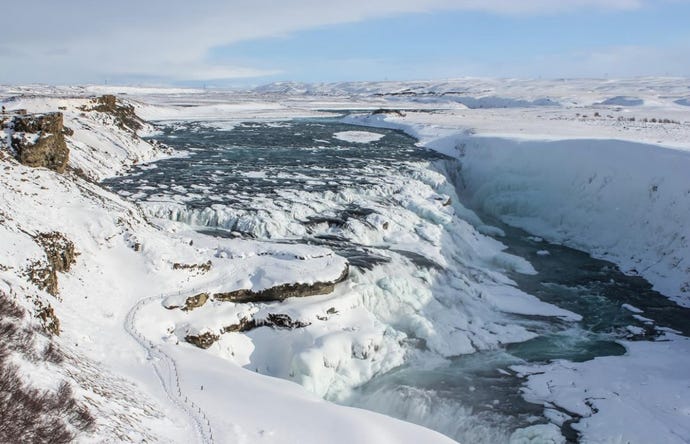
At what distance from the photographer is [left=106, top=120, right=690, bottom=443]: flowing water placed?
48.8 feet

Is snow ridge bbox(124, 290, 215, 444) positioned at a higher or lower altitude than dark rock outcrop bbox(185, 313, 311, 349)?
higher

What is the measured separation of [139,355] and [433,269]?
12.0 meters

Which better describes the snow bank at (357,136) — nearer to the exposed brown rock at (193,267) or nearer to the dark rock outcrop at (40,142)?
the dark rock outcrop at (40,142)

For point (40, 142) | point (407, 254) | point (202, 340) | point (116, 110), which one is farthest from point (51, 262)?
point (116, 110)

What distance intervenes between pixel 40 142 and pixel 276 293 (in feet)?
38.7

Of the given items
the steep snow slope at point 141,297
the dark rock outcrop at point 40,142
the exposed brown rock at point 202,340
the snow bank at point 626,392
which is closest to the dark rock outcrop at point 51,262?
the steep snow slope at point 141,297

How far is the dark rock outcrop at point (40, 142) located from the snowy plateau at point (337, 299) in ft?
0.32

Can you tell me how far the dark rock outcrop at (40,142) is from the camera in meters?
21.0

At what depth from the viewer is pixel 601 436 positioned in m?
13.2

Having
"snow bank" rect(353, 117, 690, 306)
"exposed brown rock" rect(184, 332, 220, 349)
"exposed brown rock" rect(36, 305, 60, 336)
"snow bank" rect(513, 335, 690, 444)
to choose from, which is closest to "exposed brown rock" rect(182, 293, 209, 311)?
"exposed brown rock" rect(184, 332, 220, 349)

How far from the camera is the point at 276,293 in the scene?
1733 cm

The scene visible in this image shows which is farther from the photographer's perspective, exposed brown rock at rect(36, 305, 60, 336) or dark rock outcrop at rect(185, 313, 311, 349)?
dark rock outcrop at rect(185, 313, 311, 349)

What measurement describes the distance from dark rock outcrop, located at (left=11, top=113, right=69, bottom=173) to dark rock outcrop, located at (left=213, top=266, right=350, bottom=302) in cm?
994

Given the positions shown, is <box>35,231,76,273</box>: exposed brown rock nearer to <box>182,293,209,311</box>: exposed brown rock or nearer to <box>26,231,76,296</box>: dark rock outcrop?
<box>26,231,76,296</box>: dark rock outcrop
